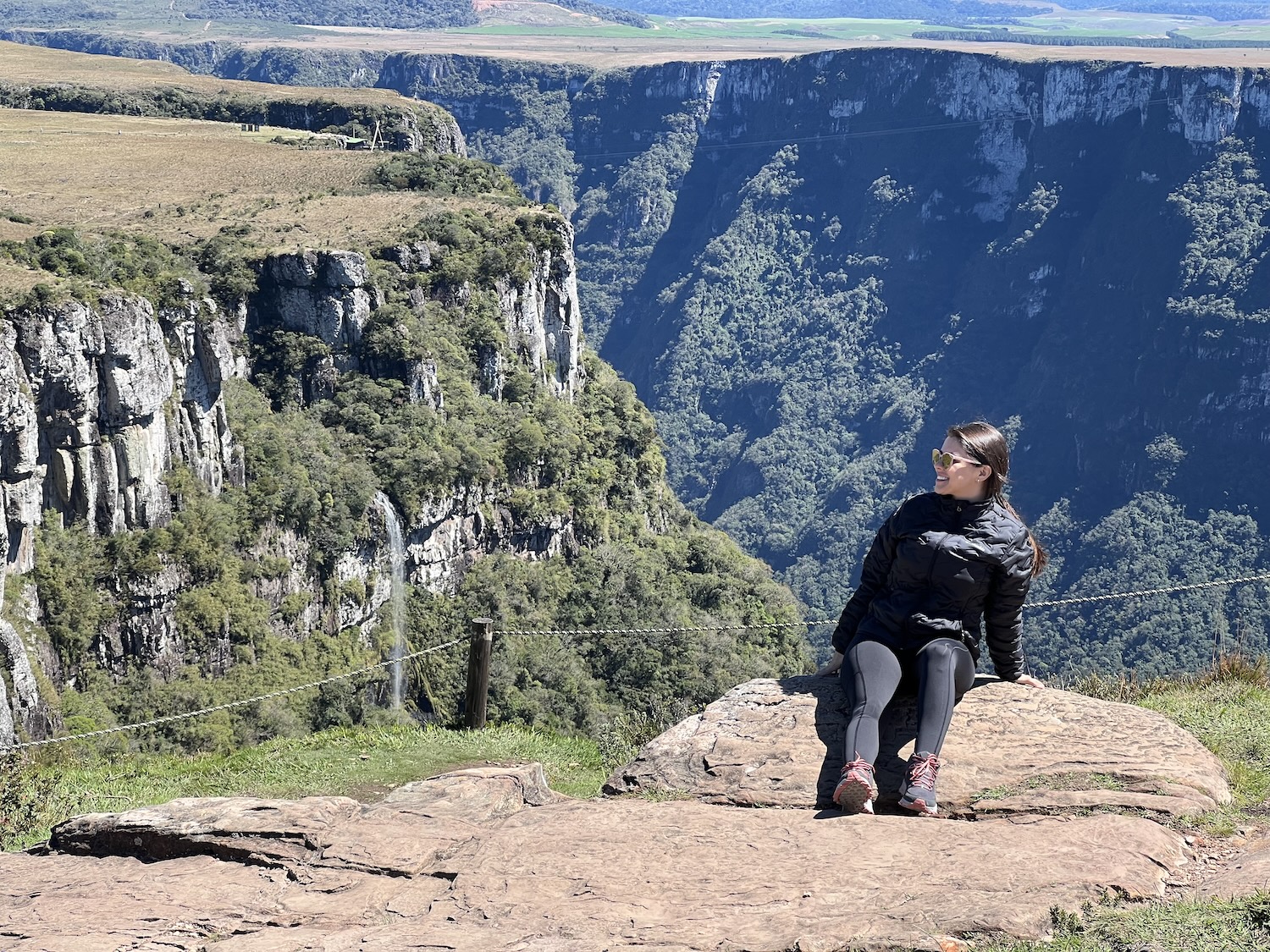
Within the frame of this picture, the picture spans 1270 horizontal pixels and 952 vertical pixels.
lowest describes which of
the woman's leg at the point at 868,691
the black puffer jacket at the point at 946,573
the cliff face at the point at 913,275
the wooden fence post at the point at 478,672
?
the cliff face at the point at 913,275

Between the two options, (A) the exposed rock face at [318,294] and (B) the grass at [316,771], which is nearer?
(B) the grass at [316,771]

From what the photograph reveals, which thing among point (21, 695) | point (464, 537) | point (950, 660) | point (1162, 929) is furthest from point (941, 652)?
point (464, 537)

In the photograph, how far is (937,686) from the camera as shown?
7.91 meters

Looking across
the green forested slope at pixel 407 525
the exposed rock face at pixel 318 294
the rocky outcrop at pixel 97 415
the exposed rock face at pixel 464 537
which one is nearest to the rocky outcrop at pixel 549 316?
the green forested slope at pixel 407 525

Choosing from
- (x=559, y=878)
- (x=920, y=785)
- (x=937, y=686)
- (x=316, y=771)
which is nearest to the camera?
(x=559, y=878)

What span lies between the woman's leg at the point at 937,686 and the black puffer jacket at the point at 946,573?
5.1 inches

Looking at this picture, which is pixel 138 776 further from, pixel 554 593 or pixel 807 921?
pixel 554 593

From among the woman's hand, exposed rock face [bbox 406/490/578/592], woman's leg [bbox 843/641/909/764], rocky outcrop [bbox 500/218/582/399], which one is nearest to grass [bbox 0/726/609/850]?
the woman's hand

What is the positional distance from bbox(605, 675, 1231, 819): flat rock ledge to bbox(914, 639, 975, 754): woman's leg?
300 millimetres

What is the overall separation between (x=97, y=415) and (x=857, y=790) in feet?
95.1

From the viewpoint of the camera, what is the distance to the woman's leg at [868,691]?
772 centimetres

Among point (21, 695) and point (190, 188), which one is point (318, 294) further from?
point (21, 695)

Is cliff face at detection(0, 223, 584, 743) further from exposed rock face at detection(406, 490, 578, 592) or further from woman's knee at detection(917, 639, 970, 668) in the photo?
woman's knee at detection(917, 639, 970, 668)

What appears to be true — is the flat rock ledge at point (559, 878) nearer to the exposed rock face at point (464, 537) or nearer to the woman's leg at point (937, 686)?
the woman's leg at point (937, 686)
